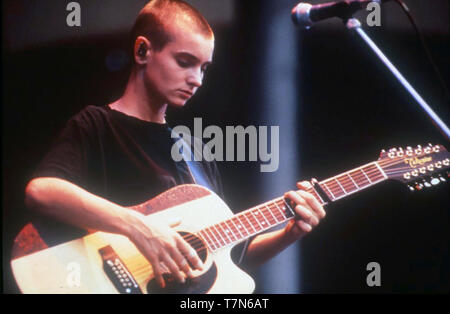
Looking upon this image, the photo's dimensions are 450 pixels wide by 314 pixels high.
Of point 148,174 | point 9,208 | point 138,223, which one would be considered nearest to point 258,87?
point 148,174

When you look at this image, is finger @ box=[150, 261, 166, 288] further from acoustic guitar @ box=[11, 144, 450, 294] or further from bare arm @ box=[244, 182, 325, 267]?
bare arm @ box=[244, 182, 325, 267]

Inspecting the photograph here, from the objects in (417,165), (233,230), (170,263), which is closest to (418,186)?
(417,165)

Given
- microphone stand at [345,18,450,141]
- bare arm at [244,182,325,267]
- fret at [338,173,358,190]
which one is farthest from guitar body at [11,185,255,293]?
microphone stand at [345,18,450,141]

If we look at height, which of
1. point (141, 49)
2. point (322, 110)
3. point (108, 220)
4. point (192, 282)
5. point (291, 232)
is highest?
point (141, 49)

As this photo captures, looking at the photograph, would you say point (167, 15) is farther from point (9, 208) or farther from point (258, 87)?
point (9, 208)

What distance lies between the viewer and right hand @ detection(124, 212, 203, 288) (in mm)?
1243

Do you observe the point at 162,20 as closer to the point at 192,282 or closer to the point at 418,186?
the point at 192,282

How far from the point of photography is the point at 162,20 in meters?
1.48

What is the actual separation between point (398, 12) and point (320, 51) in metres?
0.40

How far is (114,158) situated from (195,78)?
389mm

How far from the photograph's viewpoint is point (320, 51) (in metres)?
1.67

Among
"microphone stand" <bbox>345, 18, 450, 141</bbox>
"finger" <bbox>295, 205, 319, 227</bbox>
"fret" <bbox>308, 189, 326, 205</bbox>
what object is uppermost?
"microphone stand" <bbox>345, 18, 450, 141</bbox>

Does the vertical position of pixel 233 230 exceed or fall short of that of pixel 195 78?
it falls short

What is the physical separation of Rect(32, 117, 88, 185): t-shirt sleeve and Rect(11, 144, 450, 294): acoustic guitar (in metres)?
0.18
